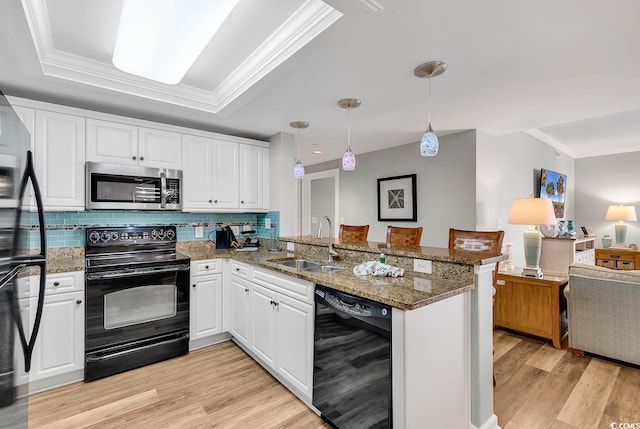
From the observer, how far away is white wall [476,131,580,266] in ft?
11.9

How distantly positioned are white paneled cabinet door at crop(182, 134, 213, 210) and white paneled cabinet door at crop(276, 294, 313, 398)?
1584mm

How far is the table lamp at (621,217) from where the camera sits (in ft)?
17.6

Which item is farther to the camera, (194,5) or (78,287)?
(78,287)

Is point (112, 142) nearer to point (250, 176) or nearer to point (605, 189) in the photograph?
point (250, 176)

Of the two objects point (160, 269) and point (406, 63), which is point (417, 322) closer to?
point (406, 63)

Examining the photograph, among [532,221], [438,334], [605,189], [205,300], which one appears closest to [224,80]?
[205,300]

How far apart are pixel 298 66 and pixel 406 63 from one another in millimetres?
709

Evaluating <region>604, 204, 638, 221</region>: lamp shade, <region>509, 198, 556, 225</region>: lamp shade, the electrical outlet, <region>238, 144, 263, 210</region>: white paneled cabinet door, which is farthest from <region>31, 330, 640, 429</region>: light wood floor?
<region>604, 204, 638, 221</region>: lamp shade

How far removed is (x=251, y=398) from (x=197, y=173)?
2.21 meters

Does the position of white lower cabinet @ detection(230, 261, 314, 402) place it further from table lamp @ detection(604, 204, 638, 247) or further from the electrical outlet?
table lamp @ detection(604, 204, 638, 247)

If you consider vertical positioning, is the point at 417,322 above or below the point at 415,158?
below

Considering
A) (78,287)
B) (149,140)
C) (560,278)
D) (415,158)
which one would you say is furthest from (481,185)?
(78,287)

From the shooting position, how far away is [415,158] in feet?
13.8

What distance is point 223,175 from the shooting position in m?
3.40
